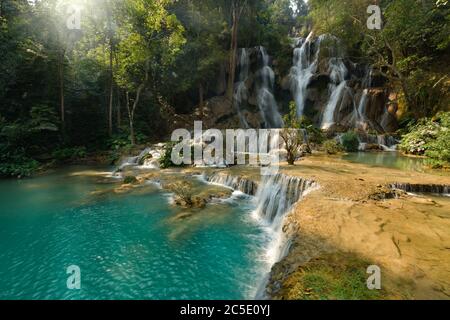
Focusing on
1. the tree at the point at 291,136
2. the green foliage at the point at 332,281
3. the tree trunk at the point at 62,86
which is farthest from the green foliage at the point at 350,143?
the tree trunk at the point at 62,86

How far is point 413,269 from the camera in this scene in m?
3.68

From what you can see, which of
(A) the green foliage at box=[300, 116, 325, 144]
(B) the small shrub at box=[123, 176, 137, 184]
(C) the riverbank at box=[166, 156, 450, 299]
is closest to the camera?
(C) the riverbank at box=[166, 156, 450, 299]

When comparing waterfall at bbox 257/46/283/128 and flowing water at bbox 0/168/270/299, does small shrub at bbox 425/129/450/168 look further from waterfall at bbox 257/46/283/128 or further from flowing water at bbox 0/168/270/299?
waterfall at bbox 257/46/283/128

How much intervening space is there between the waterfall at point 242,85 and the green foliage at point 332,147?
31.5ft

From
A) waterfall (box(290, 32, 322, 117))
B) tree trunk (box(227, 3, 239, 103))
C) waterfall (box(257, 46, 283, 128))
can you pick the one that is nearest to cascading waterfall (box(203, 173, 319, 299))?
waterfall (box(257, 46, 283, 128))

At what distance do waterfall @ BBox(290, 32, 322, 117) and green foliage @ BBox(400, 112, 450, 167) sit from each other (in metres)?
10.5

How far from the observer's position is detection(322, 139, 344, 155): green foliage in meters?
16.1

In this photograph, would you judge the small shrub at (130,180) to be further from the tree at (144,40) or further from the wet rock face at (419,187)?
the wet rock face at (419,187)

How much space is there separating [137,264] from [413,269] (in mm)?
4944

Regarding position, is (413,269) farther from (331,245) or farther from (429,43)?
(429,43)

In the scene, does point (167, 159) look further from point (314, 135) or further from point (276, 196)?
point (314, 135)
